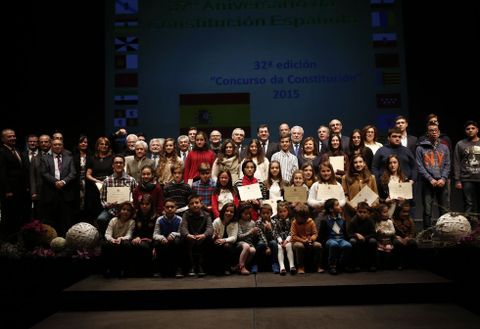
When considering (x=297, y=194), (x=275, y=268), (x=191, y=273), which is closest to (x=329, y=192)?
(x=297, y=194)

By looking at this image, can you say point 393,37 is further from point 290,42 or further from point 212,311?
point 212,311

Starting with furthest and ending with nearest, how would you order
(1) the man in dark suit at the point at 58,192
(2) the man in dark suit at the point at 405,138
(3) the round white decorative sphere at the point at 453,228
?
(1) the man in dark suit at the point at 58,192 < (2) the man in dark suit at the point at 405,138 < (3) the round white decorative sphere at the point at 453,228

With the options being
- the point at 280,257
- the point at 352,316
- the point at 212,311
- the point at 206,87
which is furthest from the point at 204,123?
the point at 352,316

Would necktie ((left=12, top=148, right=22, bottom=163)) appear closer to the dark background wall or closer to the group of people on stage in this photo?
the group of people on stage

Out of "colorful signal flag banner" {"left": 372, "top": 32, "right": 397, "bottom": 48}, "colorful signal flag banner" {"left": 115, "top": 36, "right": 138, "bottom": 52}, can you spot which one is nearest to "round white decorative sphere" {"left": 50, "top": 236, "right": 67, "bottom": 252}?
"colorful signal flag banner" {"left": 115, "top": 36, "right": 138, "bottom": 52}

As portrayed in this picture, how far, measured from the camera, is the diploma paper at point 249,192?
5.23m

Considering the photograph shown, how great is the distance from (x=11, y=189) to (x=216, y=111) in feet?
10.3

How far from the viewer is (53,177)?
20.0 feet

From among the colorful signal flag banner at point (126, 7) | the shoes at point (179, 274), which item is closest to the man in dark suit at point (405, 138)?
the shoes at point (179, 274)

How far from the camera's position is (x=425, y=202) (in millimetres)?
5750

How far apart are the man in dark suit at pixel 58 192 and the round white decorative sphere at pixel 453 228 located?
447cm

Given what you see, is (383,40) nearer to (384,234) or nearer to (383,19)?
(383,19)

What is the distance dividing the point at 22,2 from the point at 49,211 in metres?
3.76

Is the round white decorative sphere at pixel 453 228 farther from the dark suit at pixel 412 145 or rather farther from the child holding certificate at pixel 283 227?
the child holding certificate at pixel 283 227
